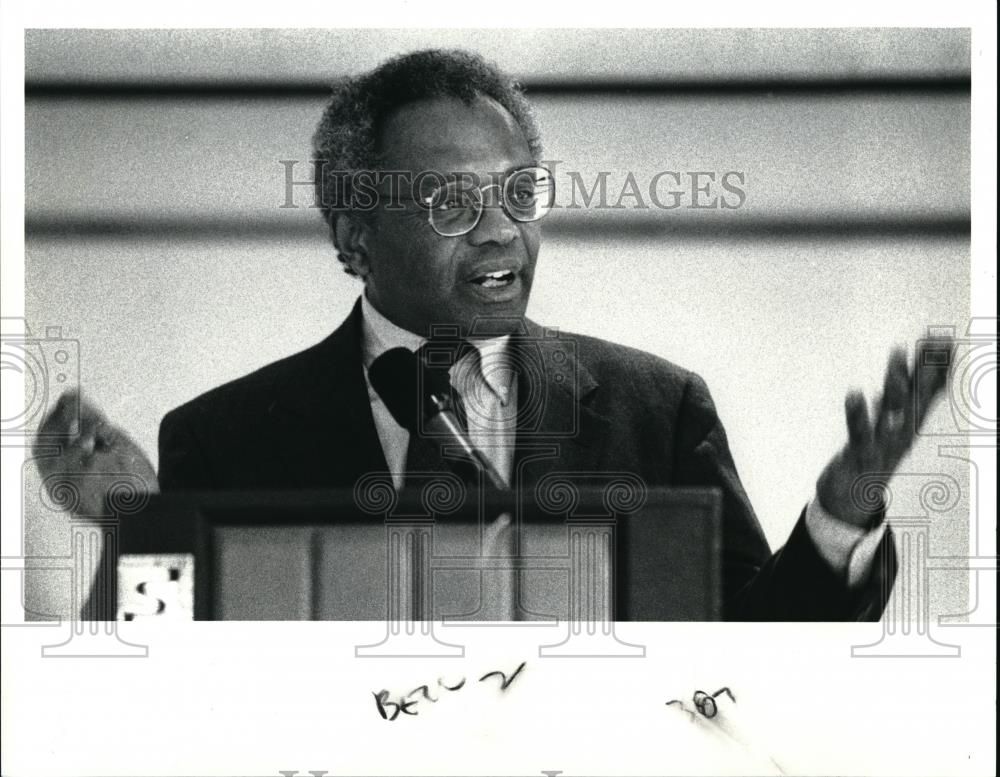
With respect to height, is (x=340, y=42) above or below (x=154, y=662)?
above

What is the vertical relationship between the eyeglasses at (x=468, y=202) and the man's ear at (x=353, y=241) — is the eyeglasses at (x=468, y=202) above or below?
above

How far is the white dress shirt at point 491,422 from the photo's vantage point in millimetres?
3441

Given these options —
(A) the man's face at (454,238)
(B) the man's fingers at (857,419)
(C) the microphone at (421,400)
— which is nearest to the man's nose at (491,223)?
(A) the man's face at (454,238)

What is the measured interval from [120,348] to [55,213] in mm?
430

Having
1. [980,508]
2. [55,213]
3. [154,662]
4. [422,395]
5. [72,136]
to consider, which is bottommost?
[154,662]

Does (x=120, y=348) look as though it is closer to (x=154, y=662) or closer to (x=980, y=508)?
(x=154, y=662)

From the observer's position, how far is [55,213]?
350 cm

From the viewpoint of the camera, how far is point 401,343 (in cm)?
349

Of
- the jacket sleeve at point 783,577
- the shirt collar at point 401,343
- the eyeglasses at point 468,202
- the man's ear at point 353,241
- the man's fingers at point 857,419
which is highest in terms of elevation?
the eyeglasses at point 468,202

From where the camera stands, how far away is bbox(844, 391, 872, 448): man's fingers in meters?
3.48

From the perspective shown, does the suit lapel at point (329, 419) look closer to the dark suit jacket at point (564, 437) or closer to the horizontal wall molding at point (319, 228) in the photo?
the dark suit jacket at point (564, 437)

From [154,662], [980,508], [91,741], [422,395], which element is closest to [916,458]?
[980,508]

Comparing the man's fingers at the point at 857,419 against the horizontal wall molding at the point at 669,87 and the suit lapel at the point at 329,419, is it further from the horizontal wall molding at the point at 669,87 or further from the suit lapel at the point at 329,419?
the suit lapel at the point at 329,419

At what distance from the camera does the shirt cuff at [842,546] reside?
3439 mm
